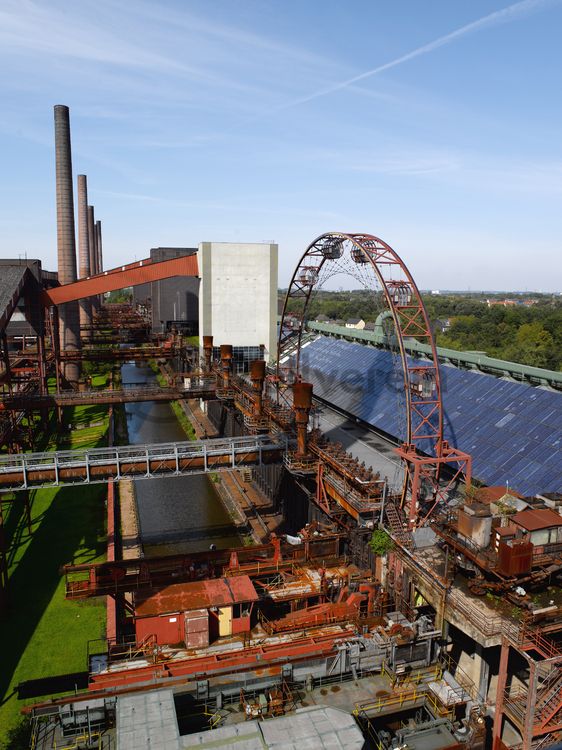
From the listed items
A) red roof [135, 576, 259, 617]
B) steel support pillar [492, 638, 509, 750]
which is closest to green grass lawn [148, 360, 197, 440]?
red roof [135, 576, 259, 617]

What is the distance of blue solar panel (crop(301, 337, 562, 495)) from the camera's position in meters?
24.0

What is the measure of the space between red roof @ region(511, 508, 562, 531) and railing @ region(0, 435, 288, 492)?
12464 millimetres

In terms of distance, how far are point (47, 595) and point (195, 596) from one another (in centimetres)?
937

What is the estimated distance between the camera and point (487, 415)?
2905 centimetres

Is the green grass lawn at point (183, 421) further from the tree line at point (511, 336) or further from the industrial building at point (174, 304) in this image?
the tree line at point (511, 336)

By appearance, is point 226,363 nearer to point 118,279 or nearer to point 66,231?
point 118,279

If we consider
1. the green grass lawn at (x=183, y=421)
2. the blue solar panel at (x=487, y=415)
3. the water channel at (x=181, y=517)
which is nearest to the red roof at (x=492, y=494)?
the blue solar panel at (x=487, y=415)

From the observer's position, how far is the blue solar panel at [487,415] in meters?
24.0

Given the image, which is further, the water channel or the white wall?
the white wall

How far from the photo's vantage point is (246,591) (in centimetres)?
1895

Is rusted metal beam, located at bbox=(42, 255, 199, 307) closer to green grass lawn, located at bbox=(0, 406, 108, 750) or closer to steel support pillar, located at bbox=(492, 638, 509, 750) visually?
green grass lawn, located at bbox=(0, 406, 108, 750)

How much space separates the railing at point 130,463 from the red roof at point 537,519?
12.5 m

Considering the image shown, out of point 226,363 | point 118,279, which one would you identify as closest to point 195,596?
point 226,363

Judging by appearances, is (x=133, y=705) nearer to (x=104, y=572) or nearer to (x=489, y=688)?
(x=104, y=572)
